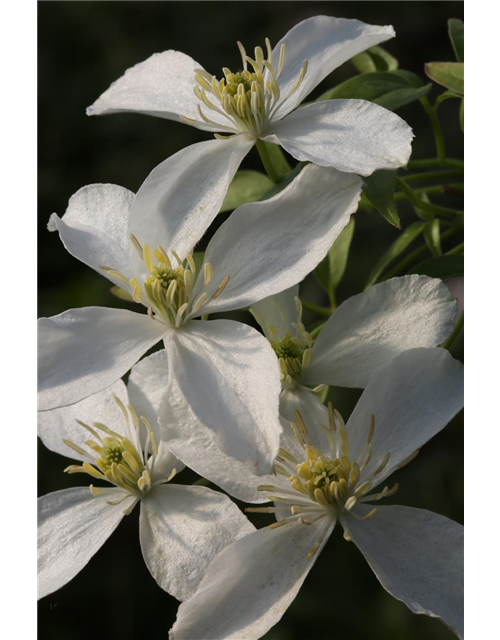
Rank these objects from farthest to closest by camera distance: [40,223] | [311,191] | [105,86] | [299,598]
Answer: [105,86] < [40,223] < [299,598] < [311,191]

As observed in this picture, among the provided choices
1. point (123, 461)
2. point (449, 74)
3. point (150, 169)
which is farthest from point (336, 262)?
point (150, 169)

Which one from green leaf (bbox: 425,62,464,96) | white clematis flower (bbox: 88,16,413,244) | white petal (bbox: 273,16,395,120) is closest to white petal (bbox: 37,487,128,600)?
white clematis flower (bbox: 88,16,413,244)

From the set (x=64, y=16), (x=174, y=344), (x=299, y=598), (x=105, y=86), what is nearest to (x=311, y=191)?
(x=174, y=344)

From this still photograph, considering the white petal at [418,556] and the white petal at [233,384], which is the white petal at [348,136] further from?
the white petal at [418,556]

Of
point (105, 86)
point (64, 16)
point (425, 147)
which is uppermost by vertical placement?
point (64, 16)

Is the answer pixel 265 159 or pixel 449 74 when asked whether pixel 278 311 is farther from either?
pixel 449 74

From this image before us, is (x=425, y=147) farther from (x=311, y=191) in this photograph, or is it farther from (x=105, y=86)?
(x=311, y=191)
